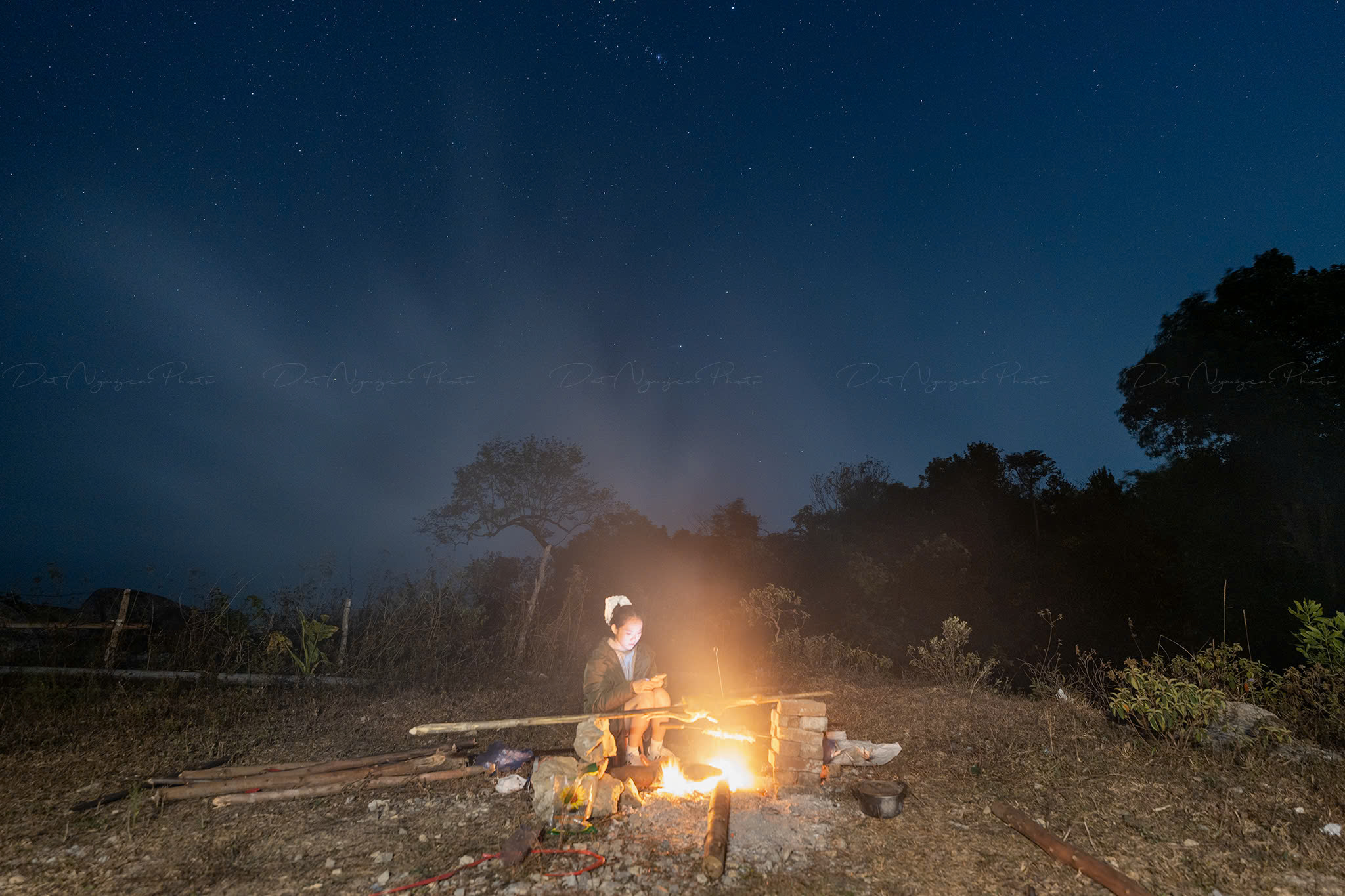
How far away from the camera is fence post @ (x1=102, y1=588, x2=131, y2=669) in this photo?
760 cm

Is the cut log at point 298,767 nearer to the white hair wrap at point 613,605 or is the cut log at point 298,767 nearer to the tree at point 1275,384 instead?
the white hair wrap at point 613,605

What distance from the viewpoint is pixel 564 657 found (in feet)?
34.8

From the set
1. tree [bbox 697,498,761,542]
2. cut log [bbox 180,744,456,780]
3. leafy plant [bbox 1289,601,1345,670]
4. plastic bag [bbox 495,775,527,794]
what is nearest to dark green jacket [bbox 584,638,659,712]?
plastic bag [bbox 495,775,527,794]

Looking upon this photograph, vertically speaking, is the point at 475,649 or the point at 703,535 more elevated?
the point at 703,535

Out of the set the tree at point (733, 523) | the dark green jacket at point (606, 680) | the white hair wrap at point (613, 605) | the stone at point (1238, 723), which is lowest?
the stone at point (1238, 723)

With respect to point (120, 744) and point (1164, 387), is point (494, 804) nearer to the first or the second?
point (120, 744)

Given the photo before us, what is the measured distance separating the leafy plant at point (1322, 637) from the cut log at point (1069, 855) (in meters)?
3.82

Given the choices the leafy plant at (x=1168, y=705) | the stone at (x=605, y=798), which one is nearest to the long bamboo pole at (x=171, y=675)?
the stone at (x=605, y=798)

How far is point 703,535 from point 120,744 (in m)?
15.4

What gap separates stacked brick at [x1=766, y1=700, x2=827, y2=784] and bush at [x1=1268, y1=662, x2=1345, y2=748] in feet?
14.5

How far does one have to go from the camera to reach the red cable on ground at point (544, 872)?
3.44 m

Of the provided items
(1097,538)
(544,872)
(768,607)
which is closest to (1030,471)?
(1097,538)

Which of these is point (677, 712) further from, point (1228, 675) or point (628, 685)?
point (1228, 675)

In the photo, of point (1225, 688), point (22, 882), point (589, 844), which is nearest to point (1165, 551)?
point (1225, 688)
